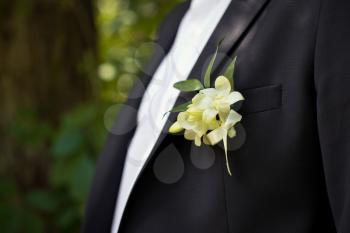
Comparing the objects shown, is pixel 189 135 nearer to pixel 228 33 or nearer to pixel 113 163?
pixel 228 33

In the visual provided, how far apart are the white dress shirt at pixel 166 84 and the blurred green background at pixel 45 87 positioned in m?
0.96

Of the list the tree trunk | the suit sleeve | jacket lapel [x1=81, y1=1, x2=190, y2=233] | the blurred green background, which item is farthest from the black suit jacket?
the tree trunk

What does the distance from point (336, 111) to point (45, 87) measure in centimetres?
202

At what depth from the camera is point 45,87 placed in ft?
9.27

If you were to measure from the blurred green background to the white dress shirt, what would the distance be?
0.96m

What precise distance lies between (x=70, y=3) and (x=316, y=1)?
190 centimetres

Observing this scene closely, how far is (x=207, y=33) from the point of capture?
1308 millimetres

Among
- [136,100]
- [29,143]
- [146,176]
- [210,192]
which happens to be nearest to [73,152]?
[29,143]

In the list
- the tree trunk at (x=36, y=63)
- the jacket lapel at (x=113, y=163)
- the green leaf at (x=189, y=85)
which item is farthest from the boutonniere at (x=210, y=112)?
the tree trunk at (x=36, y=63)

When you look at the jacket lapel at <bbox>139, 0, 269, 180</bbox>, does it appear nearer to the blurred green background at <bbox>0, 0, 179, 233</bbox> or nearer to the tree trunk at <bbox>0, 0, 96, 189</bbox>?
the blurred green background at <bbox>0, 0, 179, 233</bbox>

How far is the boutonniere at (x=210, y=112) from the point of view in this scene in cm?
108

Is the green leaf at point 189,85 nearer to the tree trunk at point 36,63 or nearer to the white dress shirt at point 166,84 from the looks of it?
the white dress shirt at point 166,84

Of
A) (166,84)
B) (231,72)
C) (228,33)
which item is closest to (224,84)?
(231,72)

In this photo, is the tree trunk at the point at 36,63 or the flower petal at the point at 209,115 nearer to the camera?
the flower petal at the point at 209,115
